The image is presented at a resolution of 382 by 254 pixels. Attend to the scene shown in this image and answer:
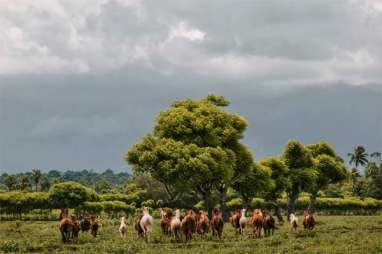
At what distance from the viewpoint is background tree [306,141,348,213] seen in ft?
343

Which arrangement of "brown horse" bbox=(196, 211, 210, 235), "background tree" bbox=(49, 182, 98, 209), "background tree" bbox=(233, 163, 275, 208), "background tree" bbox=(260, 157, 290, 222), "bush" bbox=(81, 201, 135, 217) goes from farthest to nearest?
"bush" bbox=(81, 201, 135, 217)
"background tree" bbox=(49, 182, 98, 209)
"background tree" bbox=(260, 157, 290, 222)
"background tree" bbox=(233, 163, 275, 208)
"brown horse" bbox=(196, 211, 210, 235)

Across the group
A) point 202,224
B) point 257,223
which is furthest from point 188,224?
point 257,223

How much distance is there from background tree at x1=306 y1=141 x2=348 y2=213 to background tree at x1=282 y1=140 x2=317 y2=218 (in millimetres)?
6015

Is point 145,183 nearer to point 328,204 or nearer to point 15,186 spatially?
point 328,204

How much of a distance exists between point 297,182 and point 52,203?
170 feet

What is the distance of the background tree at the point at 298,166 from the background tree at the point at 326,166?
602 cm

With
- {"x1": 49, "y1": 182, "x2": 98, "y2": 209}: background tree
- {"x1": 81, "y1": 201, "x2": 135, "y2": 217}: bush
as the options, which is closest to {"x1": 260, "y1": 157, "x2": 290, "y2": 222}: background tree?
{"x1": 81, "y1": 201, "x2": 135, "y2": 217}: bush

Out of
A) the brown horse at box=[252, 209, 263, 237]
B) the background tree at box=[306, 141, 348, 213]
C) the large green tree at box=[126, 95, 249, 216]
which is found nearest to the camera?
the brown horse at box=[252, 209, 263, 237]

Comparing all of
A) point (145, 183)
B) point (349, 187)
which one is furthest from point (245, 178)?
point (349, 187)

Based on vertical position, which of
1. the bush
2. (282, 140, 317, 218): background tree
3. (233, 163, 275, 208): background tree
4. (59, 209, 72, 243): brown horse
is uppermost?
(282, 140, 317, 218): background tree

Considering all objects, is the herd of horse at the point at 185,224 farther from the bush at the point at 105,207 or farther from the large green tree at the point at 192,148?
the bush at the point at 105,207

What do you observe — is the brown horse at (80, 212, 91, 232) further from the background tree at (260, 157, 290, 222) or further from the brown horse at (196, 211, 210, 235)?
the background tree at (260, 157, 290, 222)

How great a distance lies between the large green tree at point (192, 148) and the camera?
63031 mm

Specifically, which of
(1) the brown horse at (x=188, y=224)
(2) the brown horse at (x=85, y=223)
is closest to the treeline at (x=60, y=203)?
(2) the brown horse at (x=85, y=223)
